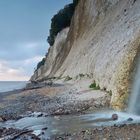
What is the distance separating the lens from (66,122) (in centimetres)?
1336

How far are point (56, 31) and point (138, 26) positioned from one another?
139 feet

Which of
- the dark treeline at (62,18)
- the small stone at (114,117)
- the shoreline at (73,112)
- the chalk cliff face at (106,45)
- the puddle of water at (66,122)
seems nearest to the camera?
the shoreline at (73,112)

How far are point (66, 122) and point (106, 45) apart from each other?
10.5 m

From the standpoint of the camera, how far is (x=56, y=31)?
58469 millimetres

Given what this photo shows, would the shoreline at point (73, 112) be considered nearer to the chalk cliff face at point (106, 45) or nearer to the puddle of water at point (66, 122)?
the puddle of water at point (66, 122)

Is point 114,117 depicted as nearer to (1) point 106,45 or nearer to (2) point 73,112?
(2) point 73,112

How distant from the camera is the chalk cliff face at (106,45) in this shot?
14.6 meters

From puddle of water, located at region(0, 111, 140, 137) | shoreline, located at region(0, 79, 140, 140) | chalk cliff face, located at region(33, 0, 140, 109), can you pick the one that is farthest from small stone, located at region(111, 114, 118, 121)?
shoreline, located at region(0, 79, 140, 140)

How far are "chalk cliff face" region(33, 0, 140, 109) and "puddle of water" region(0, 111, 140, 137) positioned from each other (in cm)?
103

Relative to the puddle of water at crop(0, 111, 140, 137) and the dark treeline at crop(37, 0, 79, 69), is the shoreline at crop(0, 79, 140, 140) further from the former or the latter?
the dark treeline at crop(37, 0, 79, 69)

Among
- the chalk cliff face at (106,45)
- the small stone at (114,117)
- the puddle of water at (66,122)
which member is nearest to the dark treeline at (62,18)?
the chalk cliff face at (106,45)

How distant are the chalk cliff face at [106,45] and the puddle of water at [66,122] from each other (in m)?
1.03

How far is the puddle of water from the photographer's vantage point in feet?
39.5

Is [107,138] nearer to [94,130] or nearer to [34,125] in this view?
[94,130]
